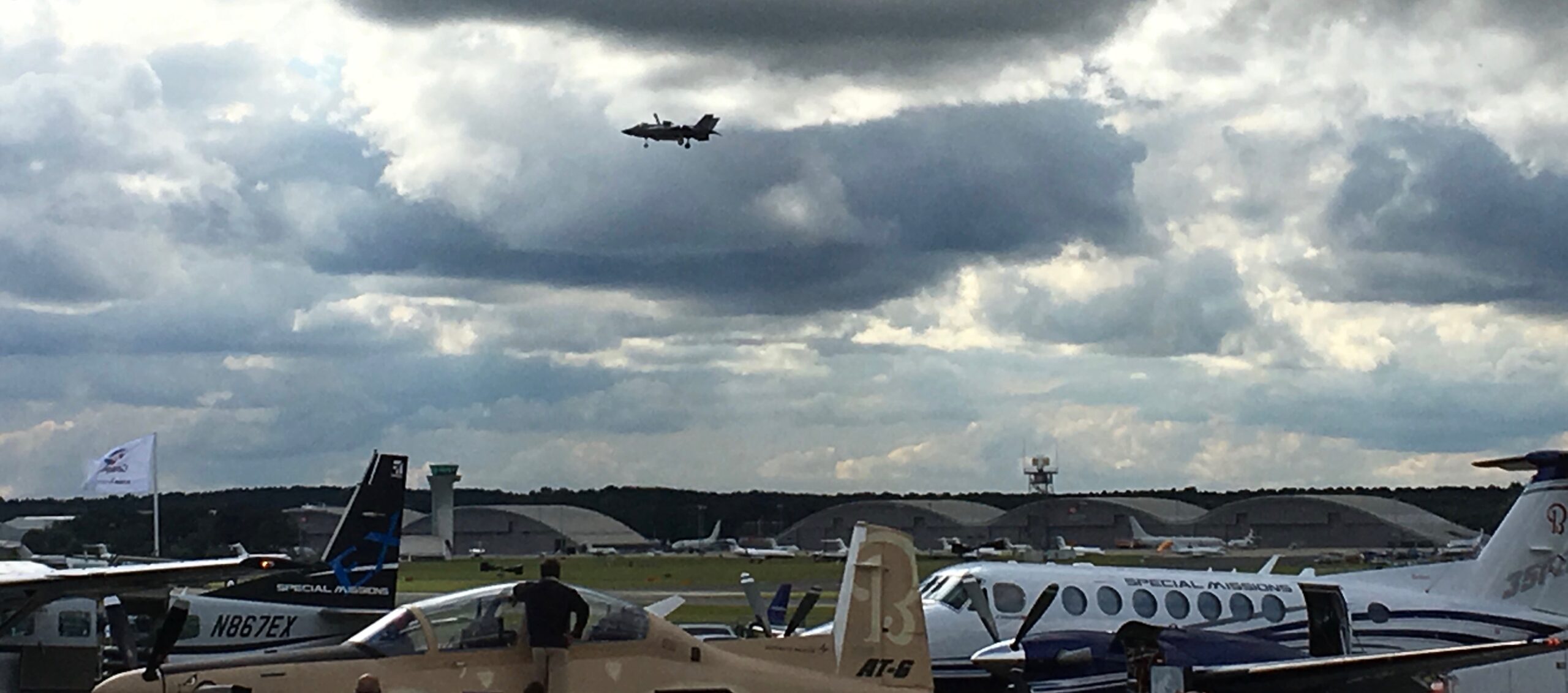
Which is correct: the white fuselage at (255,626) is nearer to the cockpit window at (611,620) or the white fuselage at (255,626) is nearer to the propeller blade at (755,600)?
the propeller blade at (755,600)

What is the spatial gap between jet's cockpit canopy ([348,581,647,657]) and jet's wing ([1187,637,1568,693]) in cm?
840

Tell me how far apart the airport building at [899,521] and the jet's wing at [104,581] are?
123566 mm

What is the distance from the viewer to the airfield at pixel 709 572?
60188mm

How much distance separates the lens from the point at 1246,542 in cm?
14038

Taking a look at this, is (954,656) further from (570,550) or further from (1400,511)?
(1400,511)

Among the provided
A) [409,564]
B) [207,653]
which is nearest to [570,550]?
[409,564]

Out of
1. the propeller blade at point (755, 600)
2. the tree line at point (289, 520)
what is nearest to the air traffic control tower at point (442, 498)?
the tree line at point (289, 520)

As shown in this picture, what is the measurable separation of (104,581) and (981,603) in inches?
428

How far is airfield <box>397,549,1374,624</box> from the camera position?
2370 inches

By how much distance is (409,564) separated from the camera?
119938 mm

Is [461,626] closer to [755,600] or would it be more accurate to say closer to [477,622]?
[477,622]

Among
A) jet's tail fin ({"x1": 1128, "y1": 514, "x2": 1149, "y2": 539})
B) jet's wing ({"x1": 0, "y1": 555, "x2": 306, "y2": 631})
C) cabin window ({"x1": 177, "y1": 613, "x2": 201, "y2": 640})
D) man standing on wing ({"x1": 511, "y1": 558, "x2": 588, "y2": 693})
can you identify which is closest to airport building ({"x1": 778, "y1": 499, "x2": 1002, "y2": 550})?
jet's tail fin ({"x1": 1128, "y1": 514, "x2": 1149, "y2": 539})

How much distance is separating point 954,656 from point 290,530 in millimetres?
87940

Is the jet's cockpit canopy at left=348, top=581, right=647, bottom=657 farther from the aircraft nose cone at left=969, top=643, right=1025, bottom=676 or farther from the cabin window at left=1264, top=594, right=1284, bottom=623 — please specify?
the cabin window at left=1264, top=594, right=1284, bottom=623
